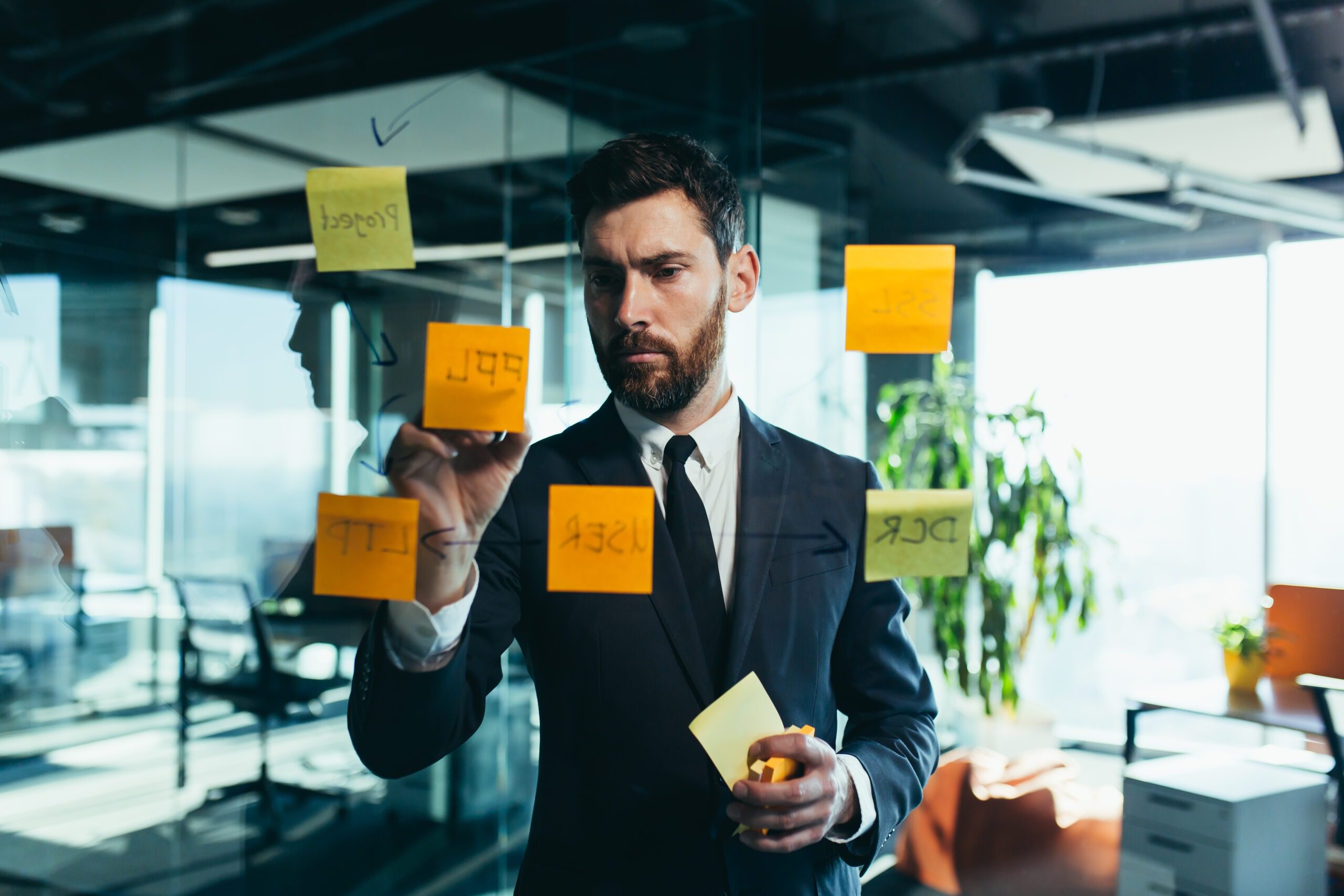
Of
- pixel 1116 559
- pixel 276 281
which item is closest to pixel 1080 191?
pixel 1116 559

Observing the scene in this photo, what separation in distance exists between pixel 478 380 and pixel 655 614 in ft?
0.97

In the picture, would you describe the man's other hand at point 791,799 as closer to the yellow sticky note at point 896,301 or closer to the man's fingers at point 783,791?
the man's fingers at point 783,791

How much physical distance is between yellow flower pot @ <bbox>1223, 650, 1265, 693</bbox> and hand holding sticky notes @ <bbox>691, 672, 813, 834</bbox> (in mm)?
2506

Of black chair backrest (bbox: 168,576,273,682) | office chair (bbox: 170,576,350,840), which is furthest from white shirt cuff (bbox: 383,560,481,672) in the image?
black chair backrest (bbox: 168,576,273,682)

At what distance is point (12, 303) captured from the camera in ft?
6.36

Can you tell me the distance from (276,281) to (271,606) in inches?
46.9

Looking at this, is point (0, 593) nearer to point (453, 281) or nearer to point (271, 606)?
point (271, 606)

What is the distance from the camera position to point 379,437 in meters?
1.07

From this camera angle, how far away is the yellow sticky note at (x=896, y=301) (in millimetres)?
946

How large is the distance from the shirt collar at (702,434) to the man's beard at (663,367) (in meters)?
0.02

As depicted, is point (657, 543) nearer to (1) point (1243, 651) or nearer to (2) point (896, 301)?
(2) point (896, 301)

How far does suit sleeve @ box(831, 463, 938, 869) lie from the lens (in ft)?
3.07

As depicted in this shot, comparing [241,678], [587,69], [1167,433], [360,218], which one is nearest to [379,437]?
[360,218]

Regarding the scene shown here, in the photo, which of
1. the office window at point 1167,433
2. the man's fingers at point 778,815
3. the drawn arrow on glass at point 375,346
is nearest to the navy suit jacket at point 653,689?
the man's fingers at point 778,815
